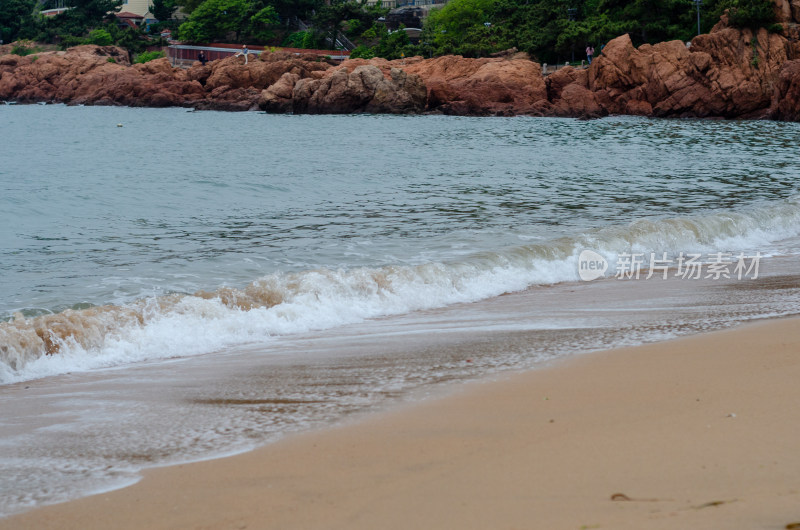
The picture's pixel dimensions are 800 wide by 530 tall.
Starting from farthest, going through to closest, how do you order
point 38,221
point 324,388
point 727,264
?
1. point 38,221
2. point 727,264
3. point 324,388

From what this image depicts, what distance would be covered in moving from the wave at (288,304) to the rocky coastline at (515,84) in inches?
1504

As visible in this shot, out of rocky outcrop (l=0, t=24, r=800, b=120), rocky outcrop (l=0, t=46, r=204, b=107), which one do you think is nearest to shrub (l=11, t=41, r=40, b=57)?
rocky outcrop (l=0, t=46, r=204, b=107)

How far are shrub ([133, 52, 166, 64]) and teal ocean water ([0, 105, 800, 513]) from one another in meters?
68.4

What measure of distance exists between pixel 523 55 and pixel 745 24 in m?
18.7

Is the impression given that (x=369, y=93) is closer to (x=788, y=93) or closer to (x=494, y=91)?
(x=494, y=91)

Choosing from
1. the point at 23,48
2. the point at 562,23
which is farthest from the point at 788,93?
the point at 23,48

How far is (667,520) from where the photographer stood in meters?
2.45

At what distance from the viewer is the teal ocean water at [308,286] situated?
409cm

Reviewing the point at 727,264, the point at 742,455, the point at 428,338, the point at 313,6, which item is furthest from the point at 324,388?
the point at 313,6

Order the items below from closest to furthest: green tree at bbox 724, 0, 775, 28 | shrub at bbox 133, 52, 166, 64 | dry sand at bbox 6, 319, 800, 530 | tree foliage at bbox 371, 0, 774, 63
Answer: dry sand at bbox 6, 319, 800, 530 → green tree at bbox 724, 0, 775, 28 → tree foliage at bbox 371, 0, 774, 63 → shrub at bbox 133, 52, 166, 64

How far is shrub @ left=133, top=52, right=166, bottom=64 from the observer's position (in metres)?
85.2

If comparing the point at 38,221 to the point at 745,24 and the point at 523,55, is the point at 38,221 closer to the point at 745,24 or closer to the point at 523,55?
the point at 745,24

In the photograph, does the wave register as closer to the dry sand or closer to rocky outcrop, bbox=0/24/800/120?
the dry sand

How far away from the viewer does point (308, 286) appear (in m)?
7.38
